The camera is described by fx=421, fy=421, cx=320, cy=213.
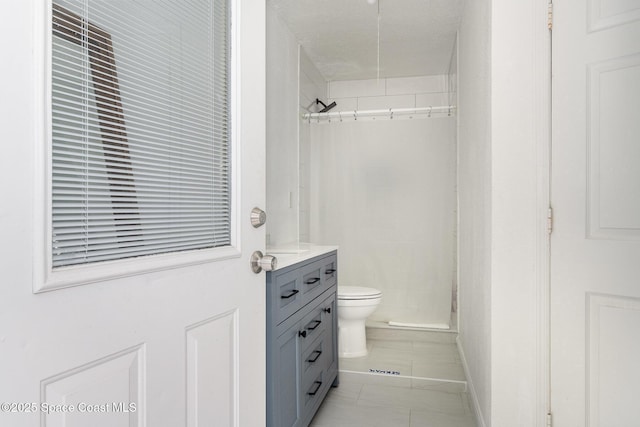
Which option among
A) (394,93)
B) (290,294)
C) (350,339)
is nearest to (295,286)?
(290,294)

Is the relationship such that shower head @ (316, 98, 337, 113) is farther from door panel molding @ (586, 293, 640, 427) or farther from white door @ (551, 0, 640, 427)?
door panel molding @ (586, 293, 640, 427)

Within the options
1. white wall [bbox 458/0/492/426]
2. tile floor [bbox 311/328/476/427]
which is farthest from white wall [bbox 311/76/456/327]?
white wall [bbox 458/0/492/426]

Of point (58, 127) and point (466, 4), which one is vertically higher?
point (466, 4)

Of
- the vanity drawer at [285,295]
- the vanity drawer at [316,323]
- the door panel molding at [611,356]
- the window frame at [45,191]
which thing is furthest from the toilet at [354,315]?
the window frame at [45,191]

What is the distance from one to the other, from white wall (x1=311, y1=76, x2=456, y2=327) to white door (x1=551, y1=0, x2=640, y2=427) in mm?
1821

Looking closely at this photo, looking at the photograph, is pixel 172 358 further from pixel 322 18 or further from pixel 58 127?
pixel 322 18

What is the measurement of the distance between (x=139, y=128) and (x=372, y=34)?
2.49 meters

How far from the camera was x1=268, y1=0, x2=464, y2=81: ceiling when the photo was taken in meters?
2.60

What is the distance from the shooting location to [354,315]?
2.91 m

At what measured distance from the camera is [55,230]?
66 centimetres

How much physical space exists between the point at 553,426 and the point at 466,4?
218 cm

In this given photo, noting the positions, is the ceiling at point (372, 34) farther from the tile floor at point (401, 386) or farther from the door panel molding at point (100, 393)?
the door panel molding at point (100, 393)

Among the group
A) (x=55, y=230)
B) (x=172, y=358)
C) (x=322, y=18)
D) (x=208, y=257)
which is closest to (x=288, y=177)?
(x=322, y=18)

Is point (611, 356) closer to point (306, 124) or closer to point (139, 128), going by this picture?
point (139, 128)
